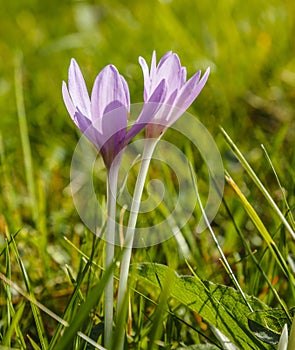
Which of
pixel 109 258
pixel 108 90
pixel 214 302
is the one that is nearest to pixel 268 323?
pixel 214 302

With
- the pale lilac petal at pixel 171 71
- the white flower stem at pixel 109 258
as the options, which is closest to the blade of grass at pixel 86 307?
the white flower stem at pixel 109 258

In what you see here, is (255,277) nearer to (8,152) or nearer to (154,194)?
(154,194)

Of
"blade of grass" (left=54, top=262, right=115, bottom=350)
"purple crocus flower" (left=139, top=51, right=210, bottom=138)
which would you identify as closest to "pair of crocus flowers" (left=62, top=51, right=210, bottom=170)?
"purple crocus flower" (left=139, top=51, right=210, bottom=138)

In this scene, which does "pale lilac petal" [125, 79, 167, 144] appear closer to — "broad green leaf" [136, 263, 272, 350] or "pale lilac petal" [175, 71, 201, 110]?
"pale lilac petal" [175, 71, 201, 110]

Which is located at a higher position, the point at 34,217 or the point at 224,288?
the point at 34,217

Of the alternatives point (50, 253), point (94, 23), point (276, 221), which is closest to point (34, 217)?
point (50, 253)

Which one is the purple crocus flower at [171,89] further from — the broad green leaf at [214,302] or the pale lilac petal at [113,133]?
the broad green leaf at [214,302]
